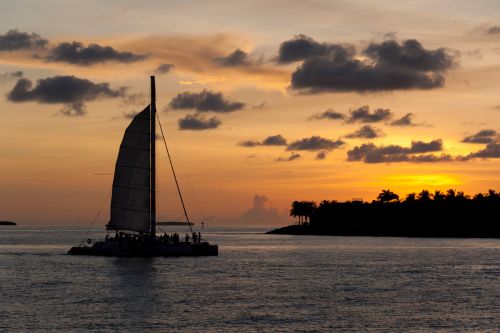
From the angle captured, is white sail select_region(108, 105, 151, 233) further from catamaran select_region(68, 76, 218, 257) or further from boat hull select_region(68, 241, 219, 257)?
boat hull select_region(68, 241, 219, 257)

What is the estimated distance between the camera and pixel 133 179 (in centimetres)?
10262

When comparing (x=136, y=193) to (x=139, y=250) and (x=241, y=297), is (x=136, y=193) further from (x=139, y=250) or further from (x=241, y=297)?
(x=241, y=297)

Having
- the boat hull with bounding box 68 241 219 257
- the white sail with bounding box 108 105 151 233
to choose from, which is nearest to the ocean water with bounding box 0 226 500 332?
the boat hull with bounding box 68 241 219 257

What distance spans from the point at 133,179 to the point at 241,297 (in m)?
36.9

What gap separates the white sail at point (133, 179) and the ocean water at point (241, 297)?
556 cm

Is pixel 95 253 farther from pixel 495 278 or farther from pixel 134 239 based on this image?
pixel 495 278

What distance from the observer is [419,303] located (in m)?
66.2

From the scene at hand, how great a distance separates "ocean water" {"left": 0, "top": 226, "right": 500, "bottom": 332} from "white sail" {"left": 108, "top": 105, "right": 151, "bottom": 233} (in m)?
5.56

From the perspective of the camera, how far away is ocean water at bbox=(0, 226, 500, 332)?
54906 millimetres

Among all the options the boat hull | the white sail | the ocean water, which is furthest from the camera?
the boat hull

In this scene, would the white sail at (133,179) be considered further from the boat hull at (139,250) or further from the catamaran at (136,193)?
the boat hull at (139,250)

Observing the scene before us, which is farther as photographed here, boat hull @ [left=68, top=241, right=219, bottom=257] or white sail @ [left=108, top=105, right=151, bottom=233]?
boat hull @ [left=68, top=241, right=219, bottom=257]

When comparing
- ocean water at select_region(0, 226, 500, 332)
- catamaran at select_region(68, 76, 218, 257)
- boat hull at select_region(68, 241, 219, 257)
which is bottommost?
ocean water at select_region(0, 226, 500, 332)

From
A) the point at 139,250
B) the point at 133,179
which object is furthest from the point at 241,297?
the point at 133,179
